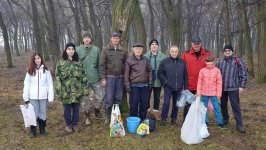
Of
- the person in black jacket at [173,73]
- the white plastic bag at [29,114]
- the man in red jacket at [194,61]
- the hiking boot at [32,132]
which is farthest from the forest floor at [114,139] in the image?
the man in red jacket at [194,61]

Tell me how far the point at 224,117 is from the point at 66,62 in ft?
12.7

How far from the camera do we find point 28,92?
19.7 feet

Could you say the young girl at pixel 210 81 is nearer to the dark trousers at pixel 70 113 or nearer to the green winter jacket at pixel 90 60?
the green winter jacket at pixel 90 60

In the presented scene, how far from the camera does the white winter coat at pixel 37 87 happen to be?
5.98 metres

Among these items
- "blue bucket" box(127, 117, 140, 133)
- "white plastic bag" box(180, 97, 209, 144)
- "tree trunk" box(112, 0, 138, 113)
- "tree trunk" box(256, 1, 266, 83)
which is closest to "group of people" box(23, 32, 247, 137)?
"blue bucket" box(127, 117, 140, 133)

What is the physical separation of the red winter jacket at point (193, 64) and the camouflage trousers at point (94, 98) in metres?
2.01

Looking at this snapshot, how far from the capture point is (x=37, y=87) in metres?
6.01

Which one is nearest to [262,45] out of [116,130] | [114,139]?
[116,130]

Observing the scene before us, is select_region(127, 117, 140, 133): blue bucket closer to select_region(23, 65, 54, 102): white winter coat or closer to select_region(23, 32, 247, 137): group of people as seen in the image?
select_region(23, 32, 247, 137): group of people

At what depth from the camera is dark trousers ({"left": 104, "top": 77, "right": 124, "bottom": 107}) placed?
21.1 feet

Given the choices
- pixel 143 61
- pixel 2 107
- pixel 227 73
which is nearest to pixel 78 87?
pixel 143 61

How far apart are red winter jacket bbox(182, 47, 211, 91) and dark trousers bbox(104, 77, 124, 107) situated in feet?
4.96

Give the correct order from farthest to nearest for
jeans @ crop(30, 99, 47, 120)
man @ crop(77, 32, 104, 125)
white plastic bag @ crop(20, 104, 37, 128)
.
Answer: man @ crop(77, 32, 104, 125), jeans @ crop(30, 99, 47, 120), white plastic bag @ crop(20, 104, 37, 128)

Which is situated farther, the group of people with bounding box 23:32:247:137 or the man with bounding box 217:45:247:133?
the man with bounding box 217:45:247:133
